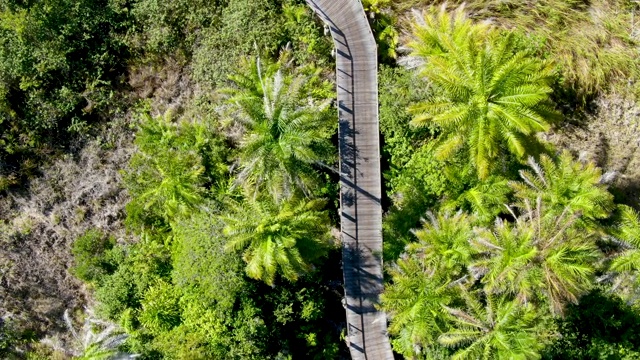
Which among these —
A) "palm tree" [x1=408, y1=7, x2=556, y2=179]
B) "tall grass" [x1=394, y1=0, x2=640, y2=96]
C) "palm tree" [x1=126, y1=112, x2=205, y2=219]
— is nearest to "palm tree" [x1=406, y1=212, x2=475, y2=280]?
"palm tree" [x1=408, y1=7, x2=556, y2=179]

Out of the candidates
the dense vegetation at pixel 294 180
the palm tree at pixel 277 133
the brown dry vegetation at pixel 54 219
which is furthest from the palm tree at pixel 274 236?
the brown dry vegetation at pixel 54 219

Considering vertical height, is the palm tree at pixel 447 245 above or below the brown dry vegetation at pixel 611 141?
below

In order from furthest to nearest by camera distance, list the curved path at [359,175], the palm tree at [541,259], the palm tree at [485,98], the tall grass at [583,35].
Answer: the curved path at [359,175]
the tall grass at [583,35]
the palm tree at [541,259]
the palm tree at [485,98]

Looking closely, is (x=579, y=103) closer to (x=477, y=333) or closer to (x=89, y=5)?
(x=477, y=333)

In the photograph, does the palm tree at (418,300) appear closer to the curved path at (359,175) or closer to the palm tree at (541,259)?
the palm tree at (541,259)

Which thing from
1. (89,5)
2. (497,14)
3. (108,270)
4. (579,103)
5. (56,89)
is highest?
(89,5)

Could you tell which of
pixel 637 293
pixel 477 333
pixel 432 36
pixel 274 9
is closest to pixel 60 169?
pixel 274 9
